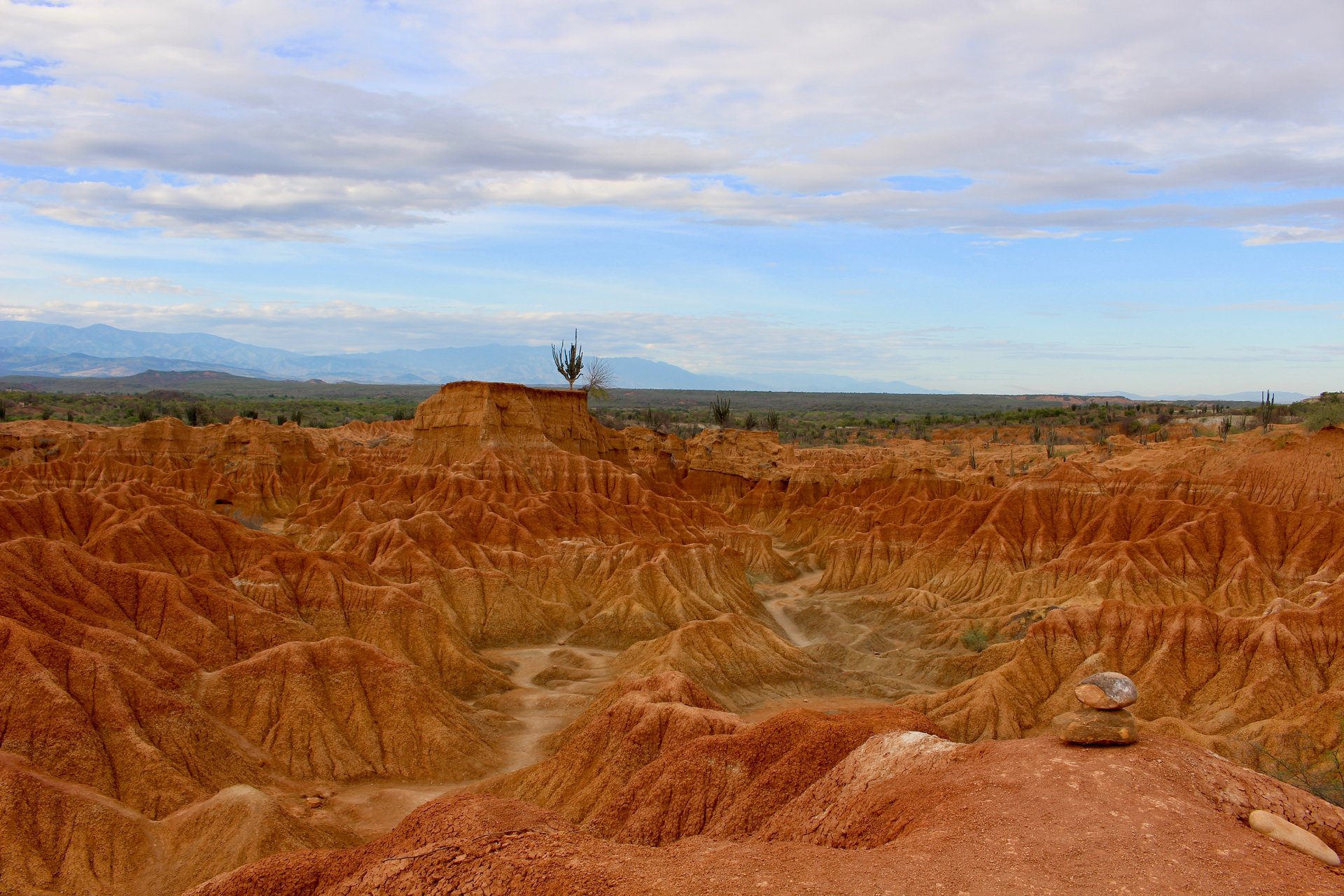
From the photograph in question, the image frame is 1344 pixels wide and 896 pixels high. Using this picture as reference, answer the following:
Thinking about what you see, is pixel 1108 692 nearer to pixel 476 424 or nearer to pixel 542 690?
pixel 542 690

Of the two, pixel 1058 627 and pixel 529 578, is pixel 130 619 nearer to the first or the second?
pixel 529 578

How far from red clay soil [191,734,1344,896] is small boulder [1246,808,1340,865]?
260mm

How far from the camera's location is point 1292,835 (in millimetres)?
13570

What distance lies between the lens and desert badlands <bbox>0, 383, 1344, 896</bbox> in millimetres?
14836

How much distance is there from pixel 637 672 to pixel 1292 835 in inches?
1164

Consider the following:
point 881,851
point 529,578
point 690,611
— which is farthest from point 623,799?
point 529,578

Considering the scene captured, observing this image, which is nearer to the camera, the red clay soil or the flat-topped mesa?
the red clay soil

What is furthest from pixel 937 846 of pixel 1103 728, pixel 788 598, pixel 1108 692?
pixel 788 598

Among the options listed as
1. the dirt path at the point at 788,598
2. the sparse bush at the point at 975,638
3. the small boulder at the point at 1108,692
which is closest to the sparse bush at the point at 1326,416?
the sparse bush at the point at 975,638

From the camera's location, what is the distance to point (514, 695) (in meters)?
41.3

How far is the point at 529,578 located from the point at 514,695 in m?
15.3

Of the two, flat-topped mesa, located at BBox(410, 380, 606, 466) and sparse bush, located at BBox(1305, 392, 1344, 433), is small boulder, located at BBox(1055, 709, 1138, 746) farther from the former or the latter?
flat-topped mesa, located at BBox(410, 380, 606, 466)

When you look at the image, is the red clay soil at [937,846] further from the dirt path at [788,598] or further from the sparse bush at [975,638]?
the dirt path at [788,598]

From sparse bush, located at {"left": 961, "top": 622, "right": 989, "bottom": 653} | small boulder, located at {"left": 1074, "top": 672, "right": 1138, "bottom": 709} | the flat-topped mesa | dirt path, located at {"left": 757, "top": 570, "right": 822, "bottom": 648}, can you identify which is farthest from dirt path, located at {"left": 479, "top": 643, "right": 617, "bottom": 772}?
the flat-topped mesa
